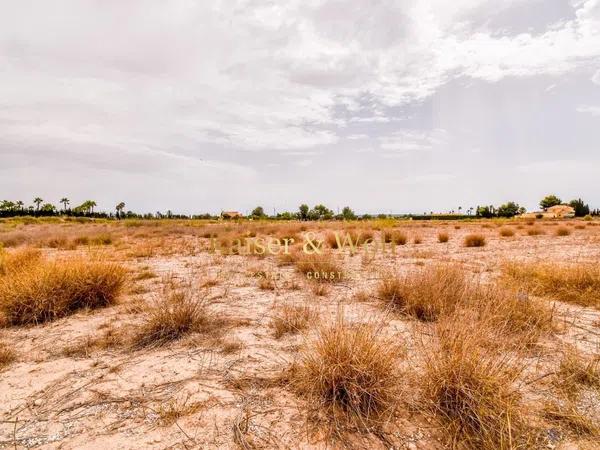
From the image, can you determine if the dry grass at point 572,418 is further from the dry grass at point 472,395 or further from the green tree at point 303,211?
the green tree at point 303,211

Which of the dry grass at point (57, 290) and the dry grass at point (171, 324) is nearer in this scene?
the dry grass at point (171, 324)

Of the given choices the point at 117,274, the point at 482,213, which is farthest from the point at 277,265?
the point at 482,213

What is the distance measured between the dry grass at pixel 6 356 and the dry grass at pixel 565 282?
590 cm

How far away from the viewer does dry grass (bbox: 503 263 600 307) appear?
14.7 feet

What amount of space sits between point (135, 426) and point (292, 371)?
1143 millimetres

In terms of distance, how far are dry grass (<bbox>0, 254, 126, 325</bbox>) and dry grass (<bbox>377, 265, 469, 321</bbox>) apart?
3.98 m

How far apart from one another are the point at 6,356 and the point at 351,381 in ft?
10.4

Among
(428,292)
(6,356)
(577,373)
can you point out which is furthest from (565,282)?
(6,356)

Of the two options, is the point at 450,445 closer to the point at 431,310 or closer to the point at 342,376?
the point at 342,376

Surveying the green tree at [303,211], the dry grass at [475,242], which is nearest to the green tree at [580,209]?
the green tree at [303,211]

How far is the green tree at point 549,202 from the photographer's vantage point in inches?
3177

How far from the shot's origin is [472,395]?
204 cm

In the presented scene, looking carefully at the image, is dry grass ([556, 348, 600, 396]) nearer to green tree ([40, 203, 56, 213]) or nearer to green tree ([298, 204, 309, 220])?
green tree ([298, 204, 309, 220])

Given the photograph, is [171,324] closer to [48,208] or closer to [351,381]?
[351,381]
